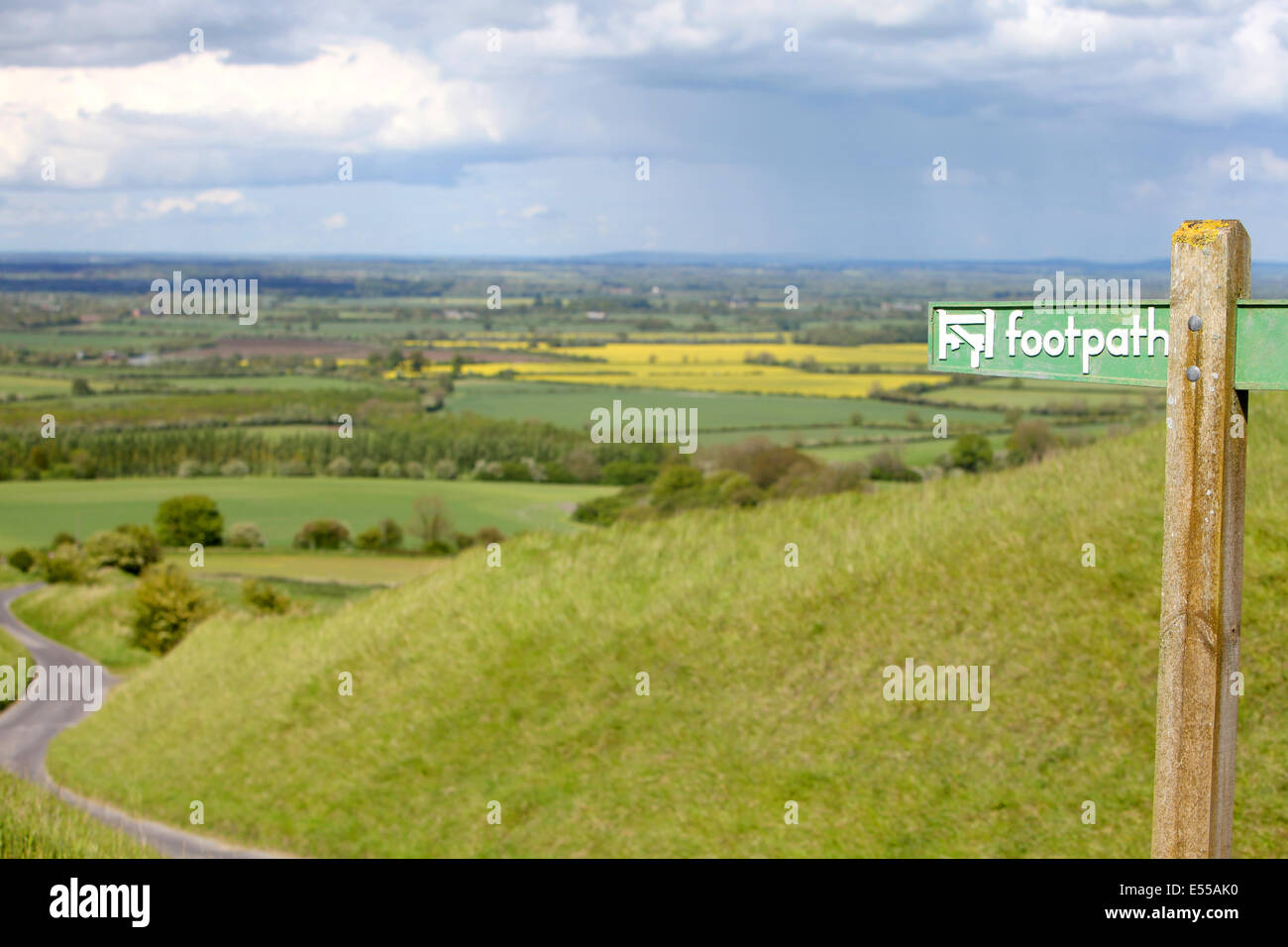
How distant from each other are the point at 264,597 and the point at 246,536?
1002 inches

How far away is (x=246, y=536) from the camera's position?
3469 inches

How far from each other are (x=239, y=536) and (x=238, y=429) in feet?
102

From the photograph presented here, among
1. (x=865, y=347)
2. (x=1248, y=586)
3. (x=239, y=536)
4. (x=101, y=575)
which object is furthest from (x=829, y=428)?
(x=1248, y=586)

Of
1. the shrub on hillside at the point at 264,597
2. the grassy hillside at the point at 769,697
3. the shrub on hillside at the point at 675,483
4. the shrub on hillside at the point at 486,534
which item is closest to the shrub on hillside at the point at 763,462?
the shrub on hillside at the point at 675,483

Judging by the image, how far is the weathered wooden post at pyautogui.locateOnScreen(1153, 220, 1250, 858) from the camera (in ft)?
11.7

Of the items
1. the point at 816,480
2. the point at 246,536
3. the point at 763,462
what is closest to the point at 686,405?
the point at 763,462

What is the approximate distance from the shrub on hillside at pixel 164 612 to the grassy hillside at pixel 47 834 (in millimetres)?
55706

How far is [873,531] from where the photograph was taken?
45.1ft

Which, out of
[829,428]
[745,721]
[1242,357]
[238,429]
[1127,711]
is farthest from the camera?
[238,429]

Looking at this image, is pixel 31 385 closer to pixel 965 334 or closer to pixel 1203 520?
pixel 965 334

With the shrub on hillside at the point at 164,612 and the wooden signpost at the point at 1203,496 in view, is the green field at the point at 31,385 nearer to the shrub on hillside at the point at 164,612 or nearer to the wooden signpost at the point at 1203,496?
the shrub on hillside at the point at 164,612

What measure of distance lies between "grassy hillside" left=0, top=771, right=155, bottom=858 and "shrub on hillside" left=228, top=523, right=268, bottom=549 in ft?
272
